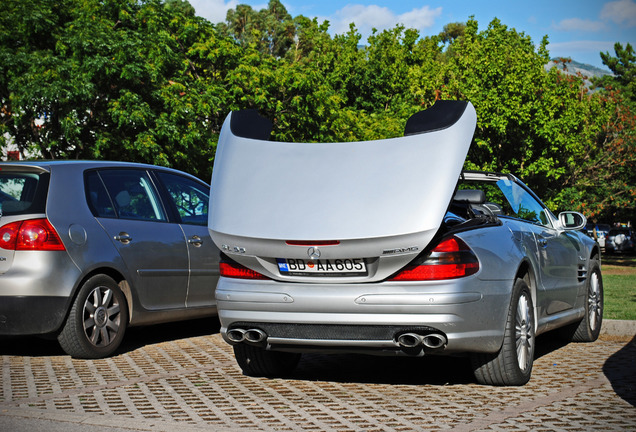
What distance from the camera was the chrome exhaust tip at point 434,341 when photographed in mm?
5324

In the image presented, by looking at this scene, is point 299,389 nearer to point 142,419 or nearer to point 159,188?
point 142,419

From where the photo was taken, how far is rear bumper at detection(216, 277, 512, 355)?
5.30m

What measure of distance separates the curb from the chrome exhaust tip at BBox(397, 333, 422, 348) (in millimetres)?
4642

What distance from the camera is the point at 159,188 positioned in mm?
8383

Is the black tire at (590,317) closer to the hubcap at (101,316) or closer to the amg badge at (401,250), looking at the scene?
the amg badge at (401,250)

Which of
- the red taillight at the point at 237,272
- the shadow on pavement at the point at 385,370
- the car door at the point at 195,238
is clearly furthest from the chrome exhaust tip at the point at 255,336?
the car door at the point at 195,238

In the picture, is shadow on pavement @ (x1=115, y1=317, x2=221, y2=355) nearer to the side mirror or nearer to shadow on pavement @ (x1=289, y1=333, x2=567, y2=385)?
shadow on pavement @ (x1=289, y1=333, x2=567, y2=385)

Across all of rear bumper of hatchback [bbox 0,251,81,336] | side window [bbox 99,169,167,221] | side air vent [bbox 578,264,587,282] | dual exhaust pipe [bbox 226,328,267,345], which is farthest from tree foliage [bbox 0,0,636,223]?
dual exhaust pipe [bbox 226,328,267,345]

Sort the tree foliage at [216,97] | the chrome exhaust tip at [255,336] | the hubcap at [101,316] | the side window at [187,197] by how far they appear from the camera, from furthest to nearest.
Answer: the tree foliage at [216,97]
the side window at [187,197]
the hubcap at [101,316]
the chrome exhaust tip at [255,336]

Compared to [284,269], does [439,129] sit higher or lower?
higher

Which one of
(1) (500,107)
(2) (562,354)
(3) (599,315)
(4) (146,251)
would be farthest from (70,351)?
(1) (500,107)

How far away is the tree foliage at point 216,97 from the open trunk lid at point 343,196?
600 inches

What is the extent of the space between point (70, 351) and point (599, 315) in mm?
5396

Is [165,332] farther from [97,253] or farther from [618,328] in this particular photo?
[618,328]
